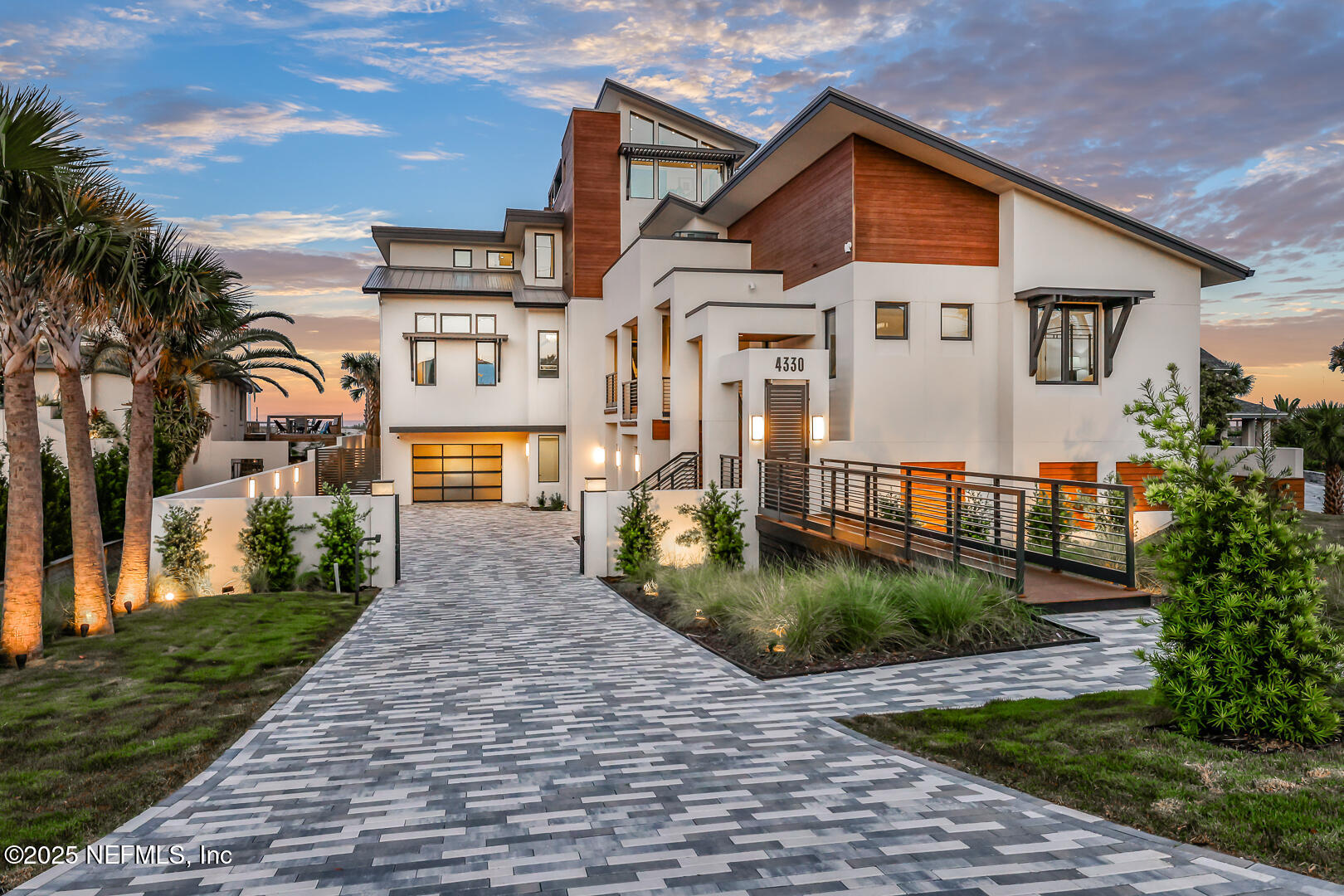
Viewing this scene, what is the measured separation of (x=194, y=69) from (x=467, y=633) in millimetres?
17111

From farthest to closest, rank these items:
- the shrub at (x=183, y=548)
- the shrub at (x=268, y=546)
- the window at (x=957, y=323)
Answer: the window at (x=957, y=323)
the shrub at (x=268, y=546)
the shrub at (x=183, y=548)

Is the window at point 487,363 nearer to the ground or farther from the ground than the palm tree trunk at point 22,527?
farther from the ground

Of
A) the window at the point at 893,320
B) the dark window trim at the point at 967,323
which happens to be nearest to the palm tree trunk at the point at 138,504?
the window at the point at 893,320

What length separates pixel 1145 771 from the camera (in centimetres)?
458

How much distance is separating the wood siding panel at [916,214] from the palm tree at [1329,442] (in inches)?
405

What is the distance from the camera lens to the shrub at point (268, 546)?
13.4m

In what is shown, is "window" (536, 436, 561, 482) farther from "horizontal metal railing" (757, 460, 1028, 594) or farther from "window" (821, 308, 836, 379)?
"horizontal metal railing" (757, 460, 1028, 594)

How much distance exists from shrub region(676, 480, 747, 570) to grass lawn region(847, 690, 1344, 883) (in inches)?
352

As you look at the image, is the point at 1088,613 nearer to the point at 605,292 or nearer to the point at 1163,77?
the point at 1163,77

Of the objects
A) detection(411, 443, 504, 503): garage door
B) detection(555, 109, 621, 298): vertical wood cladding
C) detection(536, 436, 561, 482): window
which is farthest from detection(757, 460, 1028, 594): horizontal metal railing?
detection(411, 443, 504, 503): garage door

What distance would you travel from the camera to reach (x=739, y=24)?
59.7ft

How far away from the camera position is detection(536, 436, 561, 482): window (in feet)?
92.8

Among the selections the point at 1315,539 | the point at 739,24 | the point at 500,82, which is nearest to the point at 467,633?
the point at 1315,539

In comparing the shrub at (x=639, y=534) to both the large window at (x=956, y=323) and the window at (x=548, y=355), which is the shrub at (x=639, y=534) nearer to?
the large window at (x=956, y=323)
